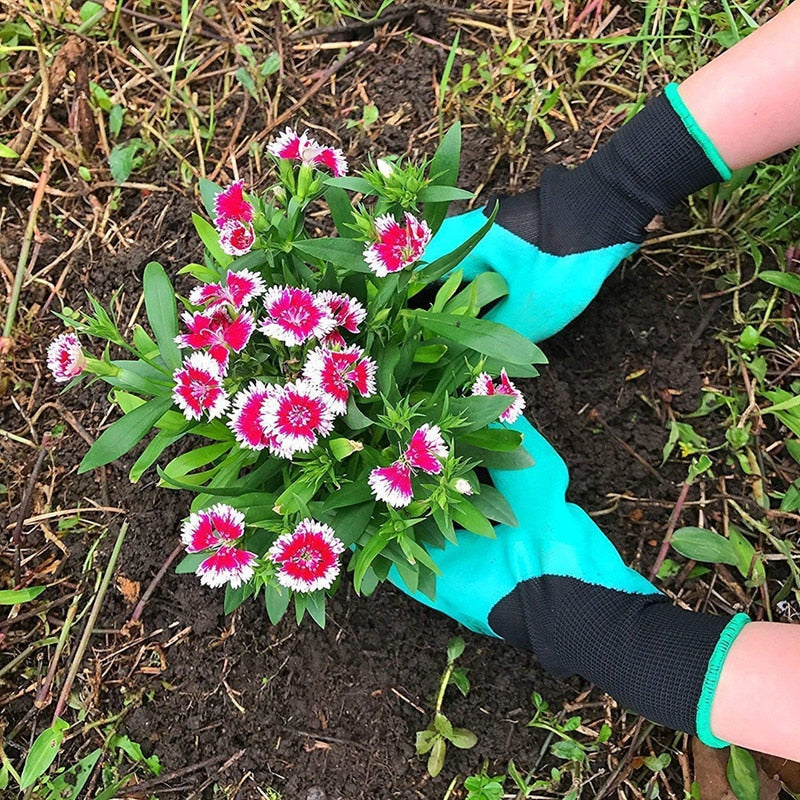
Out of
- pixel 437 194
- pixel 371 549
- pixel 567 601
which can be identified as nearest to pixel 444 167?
pixel 437 194

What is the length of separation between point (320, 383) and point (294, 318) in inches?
3.8

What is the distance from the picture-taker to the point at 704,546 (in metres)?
1.70

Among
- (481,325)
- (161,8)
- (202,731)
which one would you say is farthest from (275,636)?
(161,8)

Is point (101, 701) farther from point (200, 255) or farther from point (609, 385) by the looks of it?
point (609, 385)

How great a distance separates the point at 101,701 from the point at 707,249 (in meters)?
1.68

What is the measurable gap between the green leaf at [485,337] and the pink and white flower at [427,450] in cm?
18

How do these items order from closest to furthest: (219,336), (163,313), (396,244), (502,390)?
(396,244) → (219,336) → (502,390) → (163,313)

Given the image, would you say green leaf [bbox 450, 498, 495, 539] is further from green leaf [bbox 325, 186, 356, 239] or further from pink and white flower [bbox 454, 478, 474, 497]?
green leaf [bbox 325, 186, 356, 239]

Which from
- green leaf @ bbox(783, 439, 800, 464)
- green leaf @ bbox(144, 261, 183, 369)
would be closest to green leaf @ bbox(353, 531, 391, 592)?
green leaf @ bbox(144, 261, 183, 369)

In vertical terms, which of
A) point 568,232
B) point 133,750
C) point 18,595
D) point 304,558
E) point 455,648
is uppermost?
point 568,232

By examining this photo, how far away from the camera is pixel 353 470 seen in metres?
1.38

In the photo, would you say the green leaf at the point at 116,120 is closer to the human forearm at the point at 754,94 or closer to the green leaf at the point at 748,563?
the human forearm at the point at 754,94

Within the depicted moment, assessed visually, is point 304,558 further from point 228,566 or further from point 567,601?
point 567,601

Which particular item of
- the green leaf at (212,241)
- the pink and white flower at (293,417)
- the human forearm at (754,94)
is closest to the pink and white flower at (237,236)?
the pink and white flower at (293,417)
